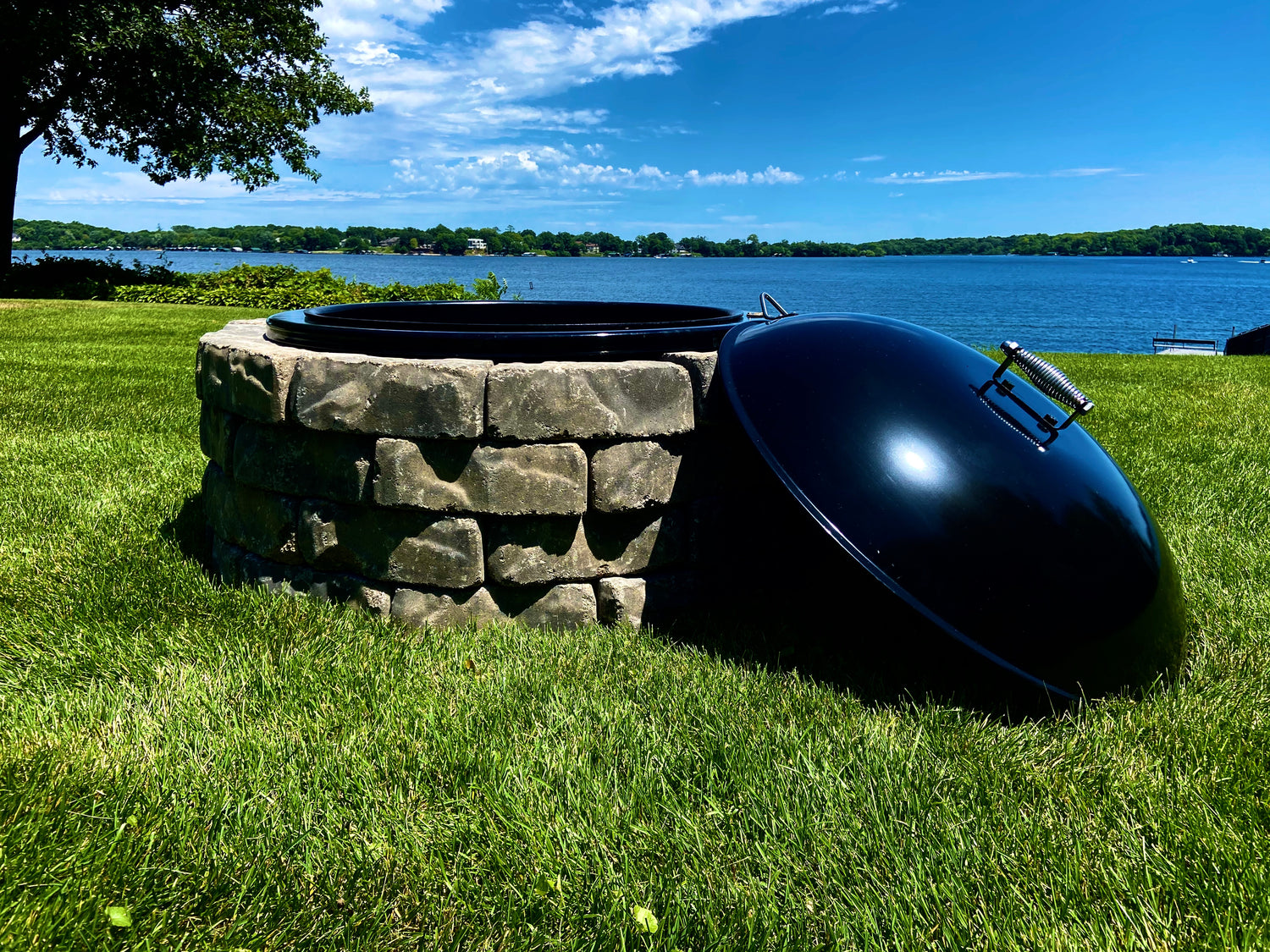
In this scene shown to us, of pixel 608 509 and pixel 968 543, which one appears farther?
pixel 608 509

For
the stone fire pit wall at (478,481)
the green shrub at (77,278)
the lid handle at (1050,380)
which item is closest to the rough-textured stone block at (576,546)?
the stone fire pit wall at (478,481)

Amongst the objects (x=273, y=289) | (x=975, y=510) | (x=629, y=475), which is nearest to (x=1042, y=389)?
(x=975, y=510)

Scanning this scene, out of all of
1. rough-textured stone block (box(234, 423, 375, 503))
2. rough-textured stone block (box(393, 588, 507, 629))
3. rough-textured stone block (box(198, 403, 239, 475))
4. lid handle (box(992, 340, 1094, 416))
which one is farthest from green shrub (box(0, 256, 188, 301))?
lid handle (box(992, 340, 1094, 416))

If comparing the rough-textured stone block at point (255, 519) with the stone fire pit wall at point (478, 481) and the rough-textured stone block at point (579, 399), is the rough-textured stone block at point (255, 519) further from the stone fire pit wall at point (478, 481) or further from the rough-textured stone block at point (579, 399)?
the rough-textured stone block at point (579, 399)

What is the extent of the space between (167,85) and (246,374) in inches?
792

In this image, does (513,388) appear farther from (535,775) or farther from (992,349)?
(992,349)

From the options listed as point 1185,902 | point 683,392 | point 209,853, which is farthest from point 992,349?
point 209,853

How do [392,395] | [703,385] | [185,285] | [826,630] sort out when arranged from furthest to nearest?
1. [185,285]
2. [826,630]
3. [703,385]
4. [392,395]

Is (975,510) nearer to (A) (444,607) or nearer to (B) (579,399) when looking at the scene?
(B) (579,399)

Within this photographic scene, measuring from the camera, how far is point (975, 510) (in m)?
2.41

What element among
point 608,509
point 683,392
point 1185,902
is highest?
point 683,392

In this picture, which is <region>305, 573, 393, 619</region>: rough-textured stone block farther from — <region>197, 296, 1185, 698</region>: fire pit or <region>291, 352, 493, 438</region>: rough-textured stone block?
<region>291, 352, 493, 438</region>: rough-textured stone block

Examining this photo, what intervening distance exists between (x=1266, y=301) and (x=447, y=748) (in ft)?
372

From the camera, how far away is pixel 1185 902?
5.85 feet
